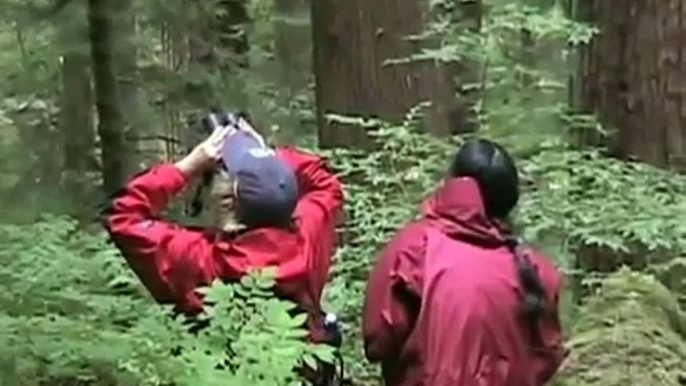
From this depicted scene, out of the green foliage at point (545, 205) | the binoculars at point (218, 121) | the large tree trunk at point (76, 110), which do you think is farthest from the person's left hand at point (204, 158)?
A: the large tree trunk at point (76, 110)

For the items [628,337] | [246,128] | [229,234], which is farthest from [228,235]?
[628,337]

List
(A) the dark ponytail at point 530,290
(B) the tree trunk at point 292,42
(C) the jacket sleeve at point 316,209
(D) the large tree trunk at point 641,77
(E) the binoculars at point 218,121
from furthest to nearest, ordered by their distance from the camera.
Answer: (B) the tree trunk at point 292,42 → (D) the large tree trunk at point 641,77 → (E) the binoculars at point 218,121 → (C) the jacket sleeve at point 316,209 → (A) the dark ponytail at point 530,290

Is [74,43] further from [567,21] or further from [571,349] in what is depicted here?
[571,349]

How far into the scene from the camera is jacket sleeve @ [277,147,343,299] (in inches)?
181

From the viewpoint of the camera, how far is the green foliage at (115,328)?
11.4 feet

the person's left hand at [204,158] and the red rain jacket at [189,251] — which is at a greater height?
the person's left hand at [204,158]

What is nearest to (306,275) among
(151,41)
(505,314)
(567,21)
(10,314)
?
(505,314)

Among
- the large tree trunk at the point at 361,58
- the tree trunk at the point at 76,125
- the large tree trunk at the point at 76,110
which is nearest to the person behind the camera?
the large tree trunk at the point at 361,58

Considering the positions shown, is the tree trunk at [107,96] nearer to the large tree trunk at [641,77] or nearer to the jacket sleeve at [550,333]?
the large tree trunk at [641,77]

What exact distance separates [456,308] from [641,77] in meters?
3.17

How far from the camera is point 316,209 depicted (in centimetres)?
488

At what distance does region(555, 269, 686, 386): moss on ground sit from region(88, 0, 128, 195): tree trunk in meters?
4.36

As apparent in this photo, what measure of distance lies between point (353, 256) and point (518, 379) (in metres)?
2.30

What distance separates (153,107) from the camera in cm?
1135
